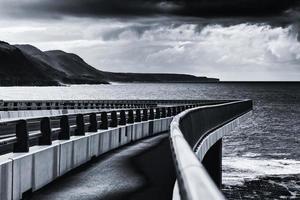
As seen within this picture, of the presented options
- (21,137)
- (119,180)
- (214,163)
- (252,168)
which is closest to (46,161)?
(21,137)

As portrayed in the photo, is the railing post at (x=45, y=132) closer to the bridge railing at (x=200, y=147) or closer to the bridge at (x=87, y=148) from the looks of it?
Answer: the bridge at (x=87, y=148)

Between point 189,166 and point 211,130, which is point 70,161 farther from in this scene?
point 211,130

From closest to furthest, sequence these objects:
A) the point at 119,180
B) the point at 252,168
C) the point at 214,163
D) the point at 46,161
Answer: the point at 46,161 < the point at 119,180 < the point at 214,163 < the point at 252,168

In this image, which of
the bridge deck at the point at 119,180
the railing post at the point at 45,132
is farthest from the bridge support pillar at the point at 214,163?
the railing post at the point at 45,132

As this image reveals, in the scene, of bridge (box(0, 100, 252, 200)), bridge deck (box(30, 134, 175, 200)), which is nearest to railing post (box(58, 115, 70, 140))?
bridge (box(0, 100, 252, 200))

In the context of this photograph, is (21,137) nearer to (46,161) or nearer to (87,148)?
(46,161)

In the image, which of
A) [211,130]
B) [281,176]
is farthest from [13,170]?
[281,176]

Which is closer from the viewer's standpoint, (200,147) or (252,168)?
(200,147)

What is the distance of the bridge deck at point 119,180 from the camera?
10702mm

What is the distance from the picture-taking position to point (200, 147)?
788 inches

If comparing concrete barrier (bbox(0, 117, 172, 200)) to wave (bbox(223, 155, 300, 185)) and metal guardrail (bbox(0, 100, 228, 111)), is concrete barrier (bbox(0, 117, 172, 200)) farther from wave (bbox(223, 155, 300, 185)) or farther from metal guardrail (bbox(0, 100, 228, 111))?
wave (bbox(223, 155, 300, 185))

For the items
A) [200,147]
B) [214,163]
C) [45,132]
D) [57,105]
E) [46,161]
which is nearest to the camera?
[46,161]

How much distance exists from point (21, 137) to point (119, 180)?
2.73 meters

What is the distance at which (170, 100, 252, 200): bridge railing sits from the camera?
129 inches
